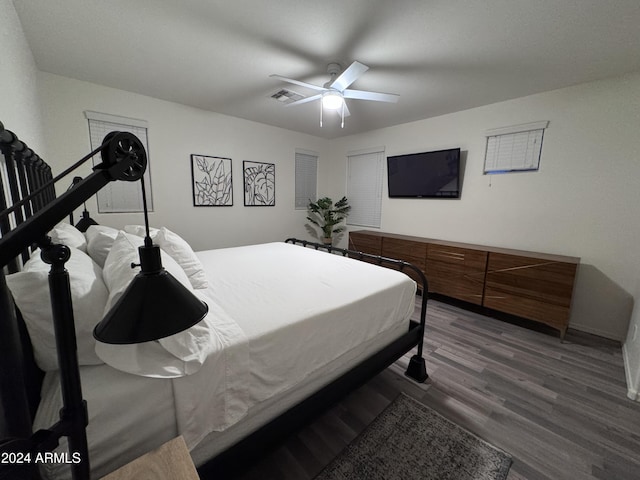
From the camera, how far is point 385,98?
2527mm

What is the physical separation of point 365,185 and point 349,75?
2.71 metres

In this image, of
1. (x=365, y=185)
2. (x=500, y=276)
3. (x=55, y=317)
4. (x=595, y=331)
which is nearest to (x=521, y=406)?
(x=500, y=276)

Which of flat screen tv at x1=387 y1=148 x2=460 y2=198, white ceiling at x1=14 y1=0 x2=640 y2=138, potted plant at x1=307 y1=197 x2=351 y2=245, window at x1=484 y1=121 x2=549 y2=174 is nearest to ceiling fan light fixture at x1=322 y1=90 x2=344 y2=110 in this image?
white ceiling at x1=14 y1=0 x2=640 y2=138

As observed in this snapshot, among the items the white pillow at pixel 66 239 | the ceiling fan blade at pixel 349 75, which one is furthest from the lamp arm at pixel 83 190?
the ceiling fan blade at pixel 349 75

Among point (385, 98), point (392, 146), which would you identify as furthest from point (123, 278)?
point (392, 146)

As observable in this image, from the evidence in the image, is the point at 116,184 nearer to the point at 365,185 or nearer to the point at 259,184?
the point at 259,184

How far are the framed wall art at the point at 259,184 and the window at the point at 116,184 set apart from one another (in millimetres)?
1347

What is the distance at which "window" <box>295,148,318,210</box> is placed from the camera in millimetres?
4883

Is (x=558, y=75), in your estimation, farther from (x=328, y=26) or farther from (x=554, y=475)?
(x=554, y=475)

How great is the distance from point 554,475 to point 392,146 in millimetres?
4007

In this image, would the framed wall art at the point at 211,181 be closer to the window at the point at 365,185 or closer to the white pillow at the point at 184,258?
the white pillow at the point at 184,258

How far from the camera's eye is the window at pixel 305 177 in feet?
16.0

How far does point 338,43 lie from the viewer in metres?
2.05

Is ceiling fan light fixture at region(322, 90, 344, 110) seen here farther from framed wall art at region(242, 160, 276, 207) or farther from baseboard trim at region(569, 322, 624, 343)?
baseboard trim at region(569, 322, 624, 343)
